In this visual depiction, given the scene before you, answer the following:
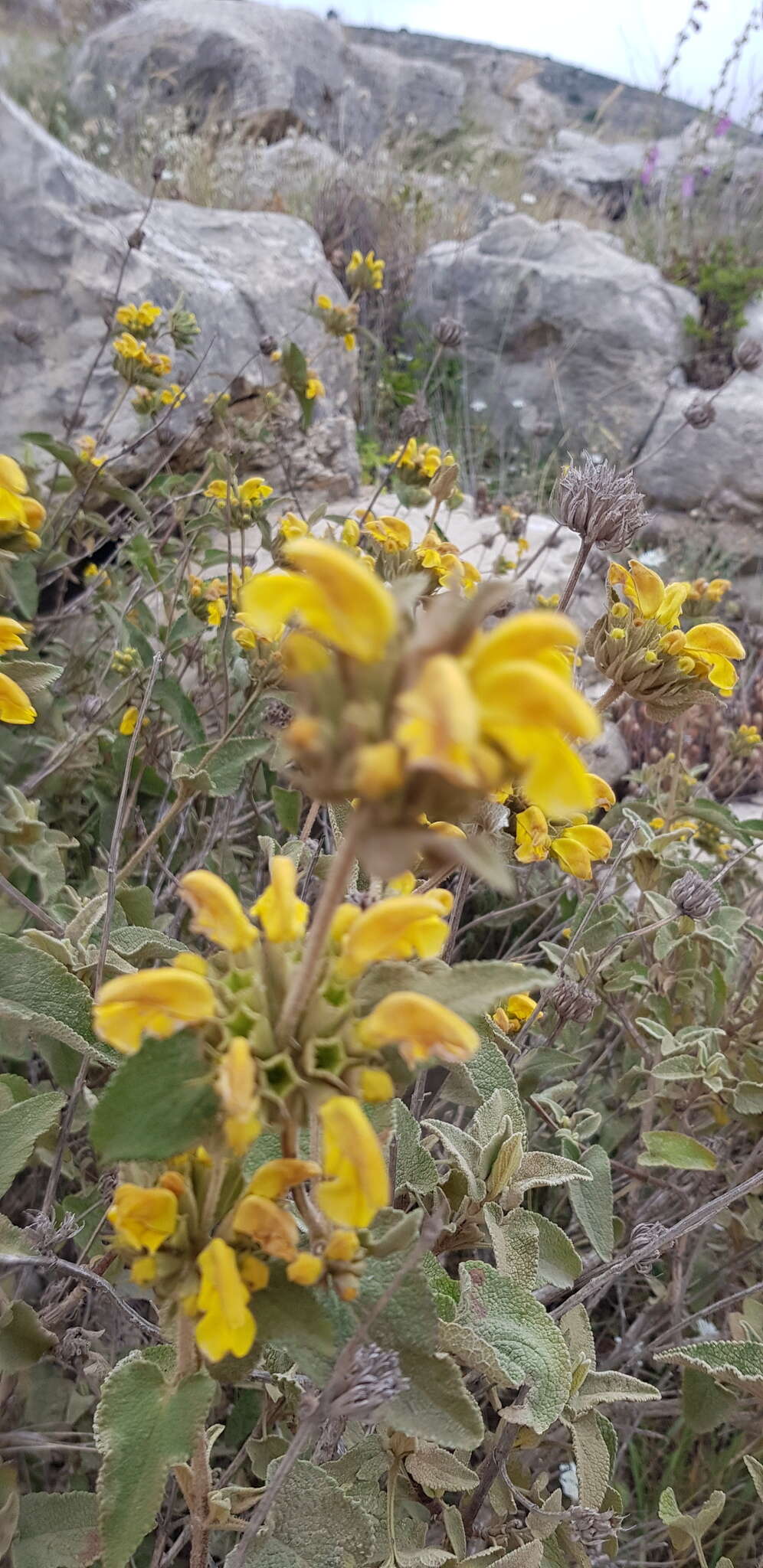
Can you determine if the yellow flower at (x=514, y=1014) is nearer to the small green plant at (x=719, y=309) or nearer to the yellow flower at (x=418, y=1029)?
the yellow flower at (x=418, y=1029)

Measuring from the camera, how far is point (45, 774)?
149 cm

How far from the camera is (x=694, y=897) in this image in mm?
1287

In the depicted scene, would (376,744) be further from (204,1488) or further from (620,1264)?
(620,1264)

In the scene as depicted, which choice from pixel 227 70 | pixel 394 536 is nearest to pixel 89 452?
pixel 394 536

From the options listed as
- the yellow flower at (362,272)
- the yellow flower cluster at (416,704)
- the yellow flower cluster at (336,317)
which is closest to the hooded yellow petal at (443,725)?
the yellow flower cluster at (416,704)

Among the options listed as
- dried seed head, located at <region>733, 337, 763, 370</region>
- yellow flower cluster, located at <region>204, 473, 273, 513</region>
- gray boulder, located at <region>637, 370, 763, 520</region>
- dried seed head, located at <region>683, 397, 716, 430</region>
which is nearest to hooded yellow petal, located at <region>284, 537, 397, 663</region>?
yellow flower cluster, located at <region>204, 473, 273, 513</region>

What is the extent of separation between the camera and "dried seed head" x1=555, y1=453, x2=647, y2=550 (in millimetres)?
1134

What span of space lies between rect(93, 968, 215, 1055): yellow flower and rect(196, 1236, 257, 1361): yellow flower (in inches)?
5.0

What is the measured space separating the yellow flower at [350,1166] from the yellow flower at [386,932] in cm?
8

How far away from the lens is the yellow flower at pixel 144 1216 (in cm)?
53

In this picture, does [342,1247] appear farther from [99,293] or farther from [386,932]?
[99,293]

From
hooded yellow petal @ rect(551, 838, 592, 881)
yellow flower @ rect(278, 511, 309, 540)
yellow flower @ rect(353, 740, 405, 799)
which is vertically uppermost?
yellow flower @ rect(353, 740, 405, 799)

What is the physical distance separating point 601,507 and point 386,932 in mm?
810

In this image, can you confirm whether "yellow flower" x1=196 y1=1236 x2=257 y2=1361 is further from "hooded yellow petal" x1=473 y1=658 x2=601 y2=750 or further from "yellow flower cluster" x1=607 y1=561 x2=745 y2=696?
"yellow flower cluster" x1=607 y1=561 x2=745 y2=696
